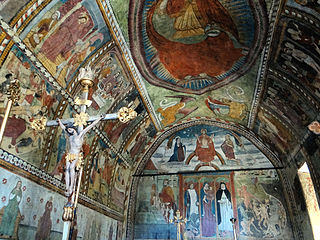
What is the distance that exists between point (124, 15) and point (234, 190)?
29.1ft

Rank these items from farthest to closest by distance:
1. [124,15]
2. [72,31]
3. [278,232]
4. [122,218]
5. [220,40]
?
1. [122,218]
2. [278,232]
3. [220,40]
4. [124,15]
5. [72,31]

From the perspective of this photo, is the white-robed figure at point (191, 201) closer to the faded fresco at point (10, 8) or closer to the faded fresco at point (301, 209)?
the faded fresco at point (301, 209)

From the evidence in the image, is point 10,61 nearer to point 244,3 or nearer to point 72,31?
point 72,31

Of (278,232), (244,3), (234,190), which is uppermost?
(244,3)

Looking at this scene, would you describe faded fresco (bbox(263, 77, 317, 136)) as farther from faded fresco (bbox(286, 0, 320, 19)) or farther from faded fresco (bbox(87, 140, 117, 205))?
faded fresco (bbox(87, 140, 117, 205))

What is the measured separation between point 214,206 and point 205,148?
2.69 m

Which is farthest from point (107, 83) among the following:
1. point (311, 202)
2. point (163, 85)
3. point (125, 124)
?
point (311, 202)

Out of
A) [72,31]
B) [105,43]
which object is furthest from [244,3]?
[72,31]

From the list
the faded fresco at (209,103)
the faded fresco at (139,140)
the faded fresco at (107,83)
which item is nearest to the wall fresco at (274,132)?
the faded fresco at (209,103)

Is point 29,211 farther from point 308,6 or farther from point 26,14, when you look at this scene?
point 308,6

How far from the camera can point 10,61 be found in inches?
230

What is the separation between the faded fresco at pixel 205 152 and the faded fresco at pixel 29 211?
5686 millimetres

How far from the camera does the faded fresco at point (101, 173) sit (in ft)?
32.8

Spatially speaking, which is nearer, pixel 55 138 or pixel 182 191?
pixel 55 138
